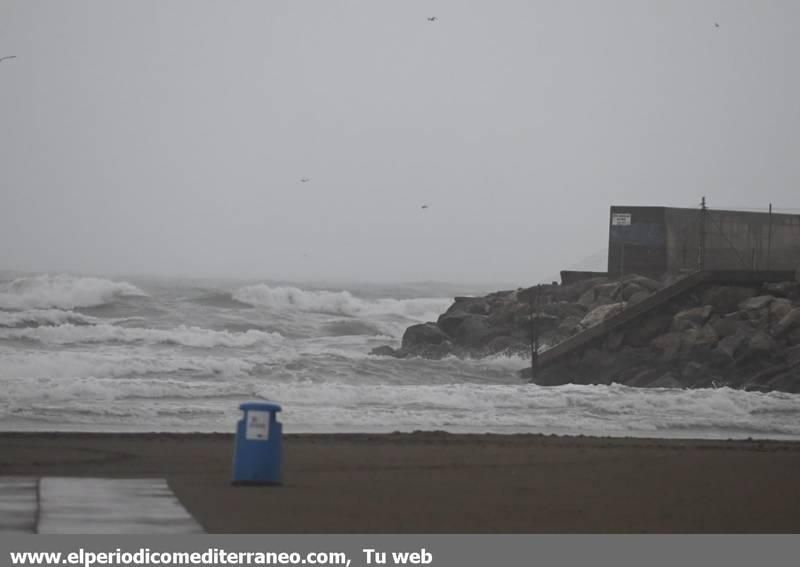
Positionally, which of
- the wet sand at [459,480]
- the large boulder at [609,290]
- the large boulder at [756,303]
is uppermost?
the large boulder at [609,290]

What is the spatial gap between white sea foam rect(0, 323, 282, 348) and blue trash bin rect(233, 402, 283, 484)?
81.0 ft

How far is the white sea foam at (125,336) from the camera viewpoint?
36562mm

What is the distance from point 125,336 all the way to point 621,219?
14.0 metres

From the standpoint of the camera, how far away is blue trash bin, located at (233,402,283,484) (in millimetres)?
11633

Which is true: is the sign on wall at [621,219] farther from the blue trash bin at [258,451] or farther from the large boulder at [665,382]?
the blue trash bin at [258,451]

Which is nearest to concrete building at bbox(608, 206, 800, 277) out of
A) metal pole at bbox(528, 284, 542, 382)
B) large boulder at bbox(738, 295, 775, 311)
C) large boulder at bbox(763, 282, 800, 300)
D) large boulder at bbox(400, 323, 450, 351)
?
metal pole at bbox(528, 284, 542, 382)

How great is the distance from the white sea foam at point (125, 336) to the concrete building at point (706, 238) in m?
10.7

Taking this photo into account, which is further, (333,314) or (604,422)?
(333,314)

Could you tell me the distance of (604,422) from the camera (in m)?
20.5

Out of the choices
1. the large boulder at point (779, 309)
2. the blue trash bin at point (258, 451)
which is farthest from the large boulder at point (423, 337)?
the blue trash bin at point (258, 451)

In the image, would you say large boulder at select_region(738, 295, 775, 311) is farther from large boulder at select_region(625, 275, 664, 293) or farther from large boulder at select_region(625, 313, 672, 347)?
large boulder at select_region(625, 275, 664, 293)
